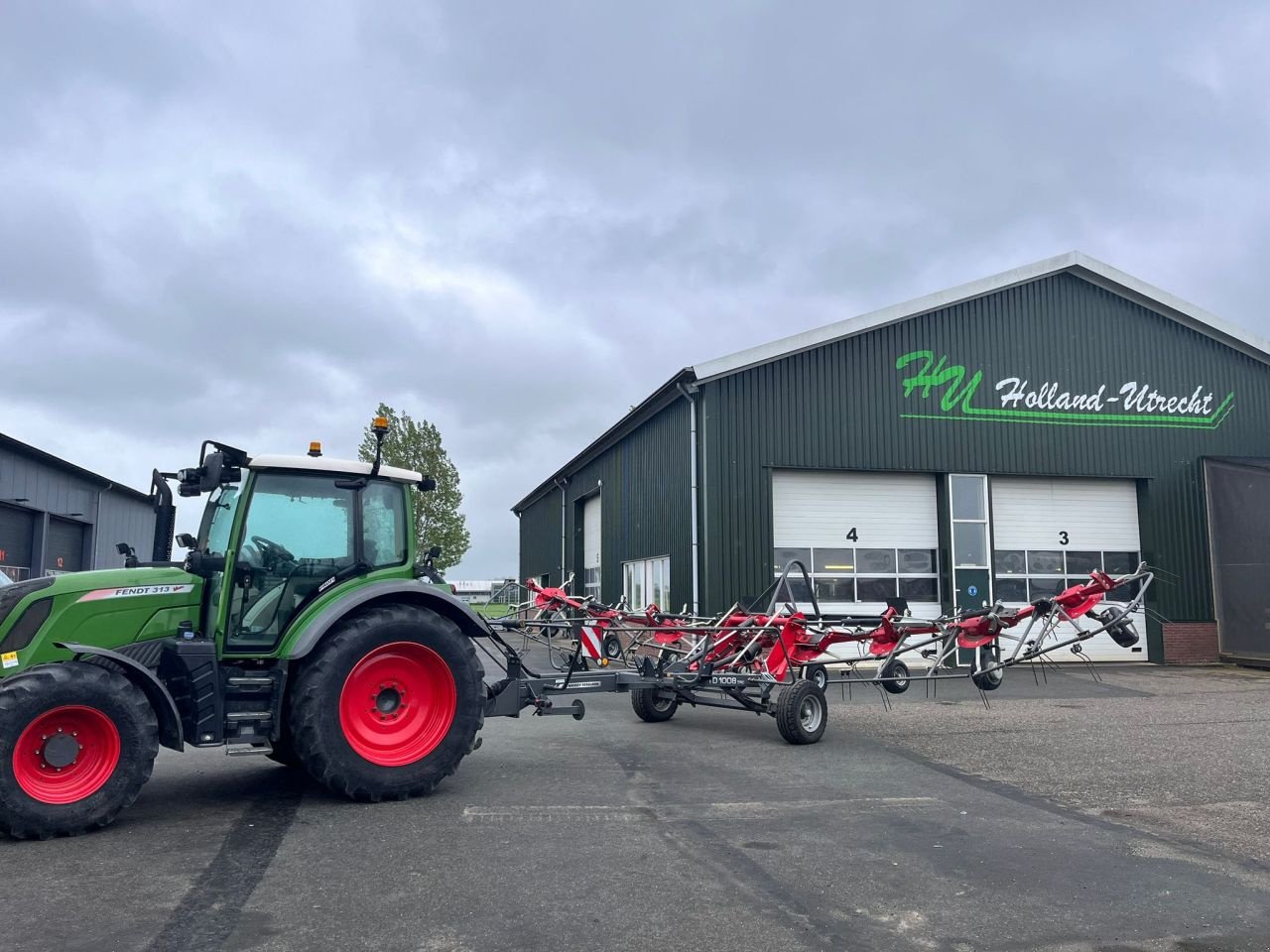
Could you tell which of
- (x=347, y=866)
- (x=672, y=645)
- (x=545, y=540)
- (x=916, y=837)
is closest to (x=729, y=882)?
(x=916, y=837)

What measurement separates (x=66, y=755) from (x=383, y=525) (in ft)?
8.75

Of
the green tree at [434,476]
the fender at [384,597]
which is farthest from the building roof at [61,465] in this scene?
the fender at [384,597]

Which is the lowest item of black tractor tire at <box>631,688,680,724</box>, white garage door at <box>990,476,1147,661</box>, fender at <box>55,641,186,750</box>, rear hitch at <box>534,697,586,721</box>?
black tractor tire at <box>631,688,680,724</box>

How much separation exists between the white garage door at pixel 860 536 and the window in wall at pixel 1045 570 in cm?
150

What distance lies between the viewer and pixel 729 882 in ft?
18.0

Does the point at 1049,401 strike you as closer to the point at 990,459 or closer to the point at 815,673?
the point at 990,459

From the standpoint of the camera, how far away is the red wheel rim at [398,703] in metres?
7.34

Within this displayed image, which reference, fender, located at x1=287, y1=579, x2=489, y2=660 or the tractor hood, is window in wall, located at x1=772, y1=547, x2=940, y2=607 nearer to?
fender, located at x1=287, y1=579, x2=489, y2=660

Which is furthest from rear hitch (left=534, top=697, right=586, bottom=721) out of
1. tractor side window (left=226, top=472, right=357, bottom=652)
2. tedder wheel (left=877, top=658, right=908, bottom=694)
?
tedder wheel (left=877, top=658, right=908, bottom=694)

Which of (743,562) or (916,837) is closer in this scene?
(916,837)

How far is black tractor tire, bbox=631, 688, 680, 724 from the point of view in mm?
11578

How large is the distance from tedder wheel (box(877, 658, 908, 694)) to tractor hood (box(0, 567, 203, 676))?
6824mm

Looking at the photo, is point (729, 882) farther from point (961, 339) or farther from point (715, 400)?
point (961, 339)

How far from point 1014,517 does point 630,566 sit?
8.73 m
